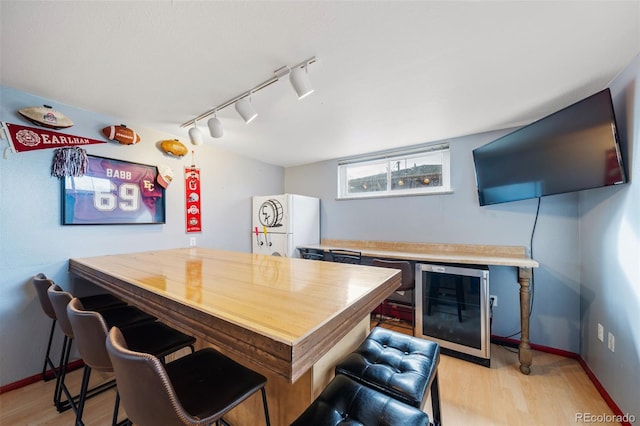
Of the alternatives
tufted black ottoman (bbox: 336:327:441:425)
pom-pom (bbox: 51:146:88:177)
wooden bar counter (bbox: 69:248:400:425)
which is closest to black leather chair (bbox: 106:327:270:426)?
wooden bar counter (bbox: 69:248:400:425)

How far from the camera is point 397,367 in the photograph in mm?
1172

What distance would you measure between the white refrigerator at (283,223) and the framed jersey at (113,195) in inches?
50.6

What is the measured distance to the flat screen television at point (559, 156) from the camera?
5.08 ft

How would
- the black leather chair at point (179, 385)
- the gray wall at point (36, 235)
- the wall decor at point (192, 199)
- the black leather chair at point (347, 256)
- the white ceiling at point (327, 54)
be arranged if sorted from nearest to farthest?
1. the black leather chair at point (179, 385)
2. the white ceiling at point (327, 54)
3. the gray wall at point (36, 235)
4. the black leather chair at point (347, 256)
5. the wall decor at point (192, 199)

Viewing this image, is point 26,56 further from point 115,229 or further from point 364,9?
point 364,9

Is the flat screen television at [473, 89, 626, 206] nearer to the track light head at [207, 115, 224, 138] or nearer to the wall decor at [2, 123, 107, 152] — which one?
the track light head at [207, 115, 224, 138]

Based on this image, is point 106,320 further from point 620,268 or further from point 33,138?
point 620,268

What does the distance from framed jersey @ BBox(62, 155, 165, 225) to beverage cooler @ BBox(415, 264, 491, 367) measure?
2.91 metres

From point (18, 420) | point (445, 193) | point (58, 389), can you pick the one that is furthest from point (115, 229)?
point (445, 193)

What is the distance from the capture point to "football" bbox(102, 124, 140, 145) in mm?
2199

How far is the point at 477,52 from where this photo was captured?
140 centimetres

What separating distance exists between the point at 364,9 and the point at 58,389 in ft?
10.1

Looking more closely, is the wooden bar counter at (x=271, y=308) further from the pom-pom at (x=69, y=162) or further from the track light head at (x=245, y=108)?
the track light head at (x=245, y=108)

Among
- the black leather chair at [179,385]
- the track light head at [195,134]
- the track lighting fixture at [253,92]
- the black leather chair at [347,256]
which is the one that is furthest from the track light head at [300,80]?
the black leather chair at [347,256]
